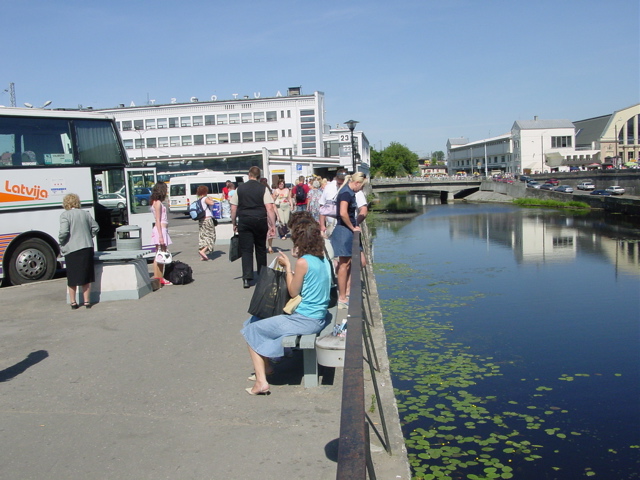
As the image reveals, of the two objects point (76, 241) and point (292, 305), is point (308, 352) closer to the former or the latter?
point (292, 305)

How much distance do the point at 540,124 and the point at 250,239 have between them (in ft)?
403

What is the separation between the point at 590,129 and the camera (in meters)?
122

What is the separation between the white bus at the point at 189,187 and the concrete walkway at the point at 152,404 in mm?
29727

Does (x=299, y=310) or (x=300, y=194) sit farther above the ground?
(x=300, y=194)

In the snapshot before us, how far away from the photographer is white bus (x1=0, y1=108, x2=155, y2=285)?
11766 mm

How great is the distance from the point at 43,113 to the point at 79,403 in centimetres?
880

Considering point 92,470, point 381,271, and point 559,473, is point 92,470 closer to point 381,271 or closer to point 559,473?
point 559,473

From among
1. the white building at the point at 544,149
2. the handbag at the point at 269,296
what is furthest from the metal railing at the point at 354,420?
the white building at the point at 544,149

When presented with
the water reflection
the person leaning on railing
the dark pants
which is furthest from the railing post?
the water reflection

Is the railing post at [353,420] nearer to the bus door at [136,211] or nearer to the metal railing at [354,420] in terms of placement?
the metal railing at [354,420]

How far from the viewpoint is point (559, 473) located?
6.24 metres

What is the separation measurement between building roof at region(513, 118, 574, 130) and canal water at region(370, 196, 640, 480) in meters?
104

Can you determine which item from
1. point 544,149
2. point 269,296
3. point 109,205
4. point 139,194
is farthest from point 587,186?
point 269,296

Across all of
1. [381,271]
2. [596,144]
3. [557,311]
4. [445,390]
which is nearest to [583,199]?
[381,271]
